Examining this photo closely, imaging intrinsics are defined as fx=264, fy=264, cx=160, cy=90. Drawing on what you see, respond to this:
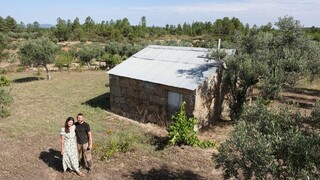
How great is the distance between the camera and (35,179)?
8.19m

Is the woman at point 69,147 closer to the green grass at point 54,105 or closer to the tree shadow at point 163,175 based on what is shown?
the tree shadow at point 163,175

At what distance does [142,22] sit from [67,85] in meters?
73.5

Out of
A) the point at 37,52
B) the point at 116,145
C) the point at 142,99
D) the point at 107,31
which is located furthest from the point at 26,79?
the point at 107,31

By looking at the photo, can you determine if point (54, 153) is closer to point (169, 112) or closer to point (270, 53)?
point (169, 112)

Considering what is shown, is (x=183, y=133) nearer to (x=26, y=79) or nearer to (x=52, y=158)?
(x=52, y=158)

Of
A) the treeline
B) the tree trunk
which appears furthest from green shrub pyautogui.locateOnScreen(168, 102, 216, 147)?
the treeline

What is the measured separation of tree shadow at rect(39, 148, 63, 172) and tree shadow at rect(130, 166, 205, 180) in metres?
2.60

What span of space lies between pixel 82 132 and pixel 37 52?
18.0m

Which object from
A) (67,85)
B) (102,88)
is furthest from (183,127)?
(67,85)

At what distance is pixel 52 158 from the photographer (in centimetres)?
955

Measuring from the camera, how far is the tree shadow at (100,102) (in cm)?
1666

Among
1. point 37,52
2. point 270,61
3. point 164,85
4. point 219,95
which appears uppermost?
point 270,61

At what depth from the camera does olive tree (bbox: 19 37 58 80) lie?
23562 millimetres

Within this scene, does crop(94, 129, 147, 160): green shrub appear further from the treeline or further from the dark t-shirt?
the treeline
